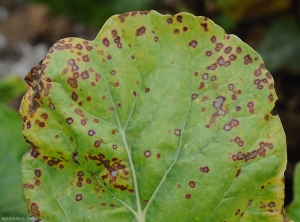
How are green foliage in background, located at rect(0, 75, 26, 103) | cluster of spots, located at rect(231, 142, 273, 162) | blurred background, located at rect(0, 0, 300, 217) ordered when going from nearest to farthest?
cluster of spots, located at rect(231, 142, 273, 162), green foliage in background, located at rect(0, 75, 26, 103), blurred background, located at rect(0, 0, 300, 217)

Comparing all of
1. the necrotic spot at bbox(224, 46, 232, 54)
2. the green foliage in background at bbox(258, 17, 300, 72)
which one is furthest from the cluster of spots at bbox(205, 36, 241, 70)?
the green foliage in background at bbox(258, 17, 300, 72)

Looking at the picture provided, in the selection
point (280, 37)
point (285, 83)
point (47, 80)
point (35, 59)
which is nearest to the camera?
point (47, 80)

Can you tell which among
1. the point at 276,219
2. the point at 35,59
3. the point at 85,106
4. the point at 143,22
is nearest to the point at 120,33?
the point at 143,22

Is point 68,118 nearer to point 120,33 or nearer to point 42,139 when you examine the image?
point 42,139

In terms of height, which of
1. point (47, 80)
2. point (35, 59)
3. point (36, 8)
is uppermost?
point (47, 80)

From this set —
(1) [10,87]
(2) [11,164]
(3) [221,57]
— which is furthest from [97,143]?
(1) [10,87]

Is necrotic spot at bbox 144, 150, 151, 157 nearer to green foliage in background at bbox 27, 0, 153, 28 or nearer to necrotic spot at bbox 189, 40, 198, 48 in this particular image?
necrotic spot at bbox 189, 40, 198, 48
